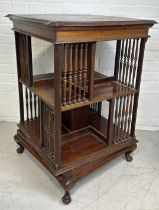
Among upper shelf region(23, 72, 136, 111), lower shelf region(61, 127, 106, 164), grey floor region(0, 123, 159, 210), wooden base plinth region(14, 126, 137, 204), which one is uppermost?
upper shelf region(23, 72, 136, 111)

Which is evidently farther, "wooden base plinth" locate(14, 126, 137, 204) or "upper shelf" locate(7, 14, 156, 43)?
"wooden base plinth" locate(14, 126, 137, 204)

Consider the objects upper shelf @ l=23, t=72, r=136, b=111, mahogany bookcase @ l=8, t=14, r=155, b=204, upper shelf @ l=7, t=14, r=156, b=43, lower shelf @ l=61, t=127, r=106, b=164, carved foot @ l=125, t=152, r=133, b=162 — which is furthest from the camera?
carved foot @ l=125, t=152, r=133, b=162

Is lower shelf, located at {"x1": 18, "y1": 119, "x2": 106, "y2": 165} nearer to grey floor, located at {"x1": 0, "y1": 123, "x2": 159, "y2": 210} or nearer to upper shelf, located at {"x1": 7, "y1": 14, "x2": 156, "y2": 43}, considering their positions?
grey floor, located at {"x1": 0, "y1": 123, "x2": 159, "y2": 210}

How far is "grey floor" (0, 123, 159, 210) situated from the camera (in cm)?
147

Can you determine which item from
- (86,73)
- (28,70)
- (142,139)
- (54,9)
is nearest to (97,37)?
(86,73)

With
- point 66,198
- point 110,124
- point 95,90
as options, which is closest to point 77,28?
point 95,90

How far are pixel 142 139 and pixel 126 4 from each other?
112cm

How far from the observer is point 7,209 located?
1.41m

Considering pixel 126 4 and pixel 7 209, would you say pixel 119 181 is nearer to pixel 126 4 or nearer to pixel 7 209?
pixel 7 209

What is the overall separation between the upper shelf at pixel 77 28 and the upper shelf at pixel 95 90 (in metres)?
0.34

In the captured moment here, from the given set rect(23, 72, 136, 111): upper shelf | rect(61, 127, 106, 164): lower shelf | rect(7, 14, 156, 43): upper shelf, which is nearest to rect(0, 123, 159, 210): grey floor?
rect(61, 127, 106, 164): lower shelf

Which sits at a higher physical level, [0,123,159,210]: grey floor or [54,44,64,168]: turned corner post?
[54,44,64,168]: turned corner post

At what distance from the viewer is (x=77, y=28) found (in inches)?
46.0

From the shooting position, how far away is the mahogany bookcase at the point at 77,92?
1238 mm
